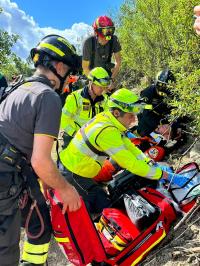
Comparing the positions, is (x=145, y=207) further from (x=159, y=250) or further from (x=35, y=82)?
(x=35, y=82)

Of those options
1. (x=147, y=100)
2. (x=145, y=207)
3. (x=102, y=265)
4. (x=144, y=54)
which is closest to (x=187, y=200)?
(x=145, y=207)

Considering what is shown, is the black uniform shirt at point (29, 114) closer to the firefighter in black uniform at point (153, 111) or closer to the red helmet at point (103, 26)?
the red helmet at point (103, 26)

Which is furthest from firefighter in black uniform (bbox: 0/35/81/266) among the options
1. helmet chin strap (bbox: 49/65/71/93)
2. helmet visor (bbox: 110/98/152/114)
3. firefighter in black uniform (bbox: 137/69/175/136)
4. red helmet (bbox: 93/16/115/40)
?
firefighter in black uniform (bbox: 137/69/175/136)

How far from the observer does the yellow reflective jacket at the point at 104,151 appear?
454 cm

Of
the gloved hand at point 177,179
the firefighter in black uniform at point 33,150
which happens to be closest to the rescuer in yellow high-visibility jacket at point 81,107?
the gloved hand at point 177,179

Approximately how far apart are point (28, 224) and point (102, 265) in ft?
3.22

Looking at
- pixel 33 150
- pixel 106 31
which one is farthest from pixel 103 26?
pixel 33 150

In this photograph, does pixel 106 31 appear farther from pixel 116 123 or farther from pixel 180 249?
pixel 180 249

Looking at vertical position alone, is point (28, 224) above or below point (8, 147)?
below

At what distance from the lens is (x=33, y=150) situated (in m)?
2.81

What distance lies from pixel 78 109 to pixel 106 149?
1.70 metres

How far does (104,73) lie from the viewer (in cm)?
595

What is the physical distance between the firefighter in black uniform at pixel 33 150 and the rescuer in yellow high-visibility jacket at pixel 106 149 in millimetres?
1375

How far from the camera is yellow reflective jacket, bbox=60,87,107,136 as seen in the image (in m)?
6.11
